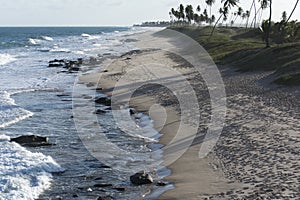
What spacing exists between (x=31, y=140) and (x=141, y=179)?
562 cm

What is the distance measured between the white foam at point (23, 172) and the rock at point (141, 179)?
2.18m

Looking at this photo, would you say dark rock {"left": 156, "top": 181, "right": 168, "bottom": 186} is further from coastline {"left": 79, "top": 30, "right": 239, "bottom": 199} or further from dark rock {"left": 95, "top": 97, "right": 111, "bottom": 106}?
dark rock {"left": 95, "top": 97, "right": 111, "bottom": 106}

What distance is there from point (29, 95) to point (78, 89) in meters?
3.23

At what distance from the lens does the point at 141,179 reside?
9656 millimetres

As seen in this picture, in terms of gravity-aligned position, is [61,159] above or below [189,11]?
below

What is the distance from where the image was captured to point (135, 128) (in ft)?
51.1

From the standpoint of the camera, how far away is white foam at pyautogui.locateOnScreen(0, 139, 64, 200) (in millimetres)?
9312

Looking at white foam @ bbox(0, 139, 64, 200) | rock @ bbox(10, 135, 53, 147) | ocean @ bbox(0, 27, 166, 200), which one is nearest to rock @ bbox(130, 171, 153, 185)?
ocean @ bbox(0, 27, 166, 200)

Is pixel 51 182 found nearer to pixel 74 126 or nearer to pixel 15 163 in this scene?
pixel 15 163

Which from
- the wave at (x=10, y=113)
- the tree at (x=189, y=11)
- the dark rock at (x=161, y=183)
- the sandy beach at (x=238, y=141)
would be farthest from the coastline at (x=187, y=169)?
the tree at (x=189, y=11)

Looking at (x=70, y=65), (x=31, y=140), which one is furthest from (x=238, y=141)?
(x=70, y=65)

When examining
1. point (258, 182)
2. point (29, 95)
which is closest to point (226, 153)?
point (258, 182)

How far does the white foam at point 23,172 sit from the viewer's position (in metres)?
9.31

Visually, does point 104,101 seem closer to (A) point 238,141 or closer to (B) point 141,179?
(A) point 238,141
